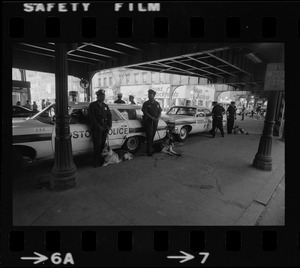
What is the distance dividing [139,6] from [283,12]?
1.70 metres

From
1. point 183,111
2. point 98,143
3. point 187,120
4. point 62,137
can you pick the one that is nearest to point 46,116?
point 98,143

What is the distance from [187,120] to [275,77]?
4.15 m

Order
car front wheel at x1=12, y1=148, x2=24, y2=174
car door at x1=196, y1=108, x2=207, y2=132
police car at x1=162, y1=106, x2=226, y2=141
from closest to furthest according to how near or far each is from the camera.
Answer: car front wheel at x1=12, y1=148, x2=24, y2=174 < police car at x1=162, y1=106, x2=226, y2=141 < car door at x1=196, y1=108, x2=207, y2=132

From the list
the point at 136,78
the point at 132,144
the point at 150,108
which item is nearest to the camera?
the point at 150,108

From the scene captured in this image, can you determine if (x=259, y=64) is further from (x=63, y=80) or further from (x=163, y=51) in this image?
(x=63, y=80)

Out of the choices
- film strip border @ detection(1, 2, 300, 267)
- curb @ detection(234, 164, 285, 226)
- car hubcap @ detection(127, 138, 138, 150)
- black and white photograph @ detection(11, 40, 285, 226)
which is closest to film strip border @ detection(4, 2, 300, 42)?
film strip border @ detection(1, 2, 300, 267)

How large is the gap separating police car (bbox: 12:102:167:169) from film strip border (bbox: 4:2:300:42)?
91.9 inches

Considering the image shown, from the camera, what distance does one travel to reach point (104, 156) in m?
4.94

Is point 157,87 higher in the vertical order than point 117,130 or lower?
higher

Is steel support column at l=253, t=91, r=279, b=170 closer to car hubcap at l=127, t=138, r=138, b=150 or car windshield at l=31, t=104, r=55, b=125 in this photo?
car hubcap at l=127, t=138, r=138, b=150

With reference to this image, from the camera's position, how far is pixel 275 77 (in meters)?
4.32

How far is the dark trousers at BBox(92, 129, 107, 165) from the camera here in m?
4.72

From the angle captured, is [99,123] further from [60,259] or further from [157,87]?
[157,87]

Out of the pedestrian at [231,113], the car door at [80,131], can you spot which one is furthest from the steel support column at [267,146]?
the pedestrian at [231,113]
